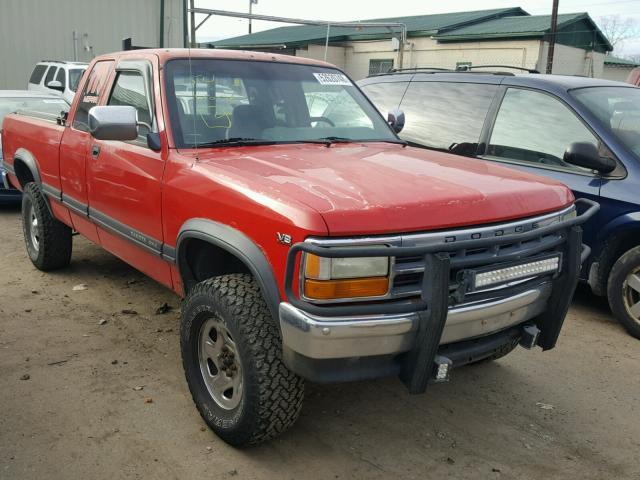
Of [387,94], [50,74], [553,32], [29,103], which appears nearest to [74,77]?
[50,74]

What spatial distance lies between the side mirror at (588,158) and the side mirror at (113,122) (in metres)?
3.09

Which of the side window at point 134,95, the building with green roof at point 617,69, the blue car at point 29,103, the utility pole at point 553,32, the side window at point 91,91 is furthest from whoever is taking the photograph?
the building with green roof at point 617,69

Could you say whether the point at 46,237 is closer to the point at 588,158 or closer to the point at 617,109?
the point at 588,158

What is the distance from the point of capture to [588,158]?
14.9 ft

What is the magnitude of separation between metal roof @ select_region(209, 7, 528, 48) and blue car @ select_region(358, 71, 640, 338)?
55.4 feet

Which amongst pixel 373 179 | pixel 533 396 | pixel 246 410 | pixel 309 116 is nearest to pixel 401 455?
pixel 246 410

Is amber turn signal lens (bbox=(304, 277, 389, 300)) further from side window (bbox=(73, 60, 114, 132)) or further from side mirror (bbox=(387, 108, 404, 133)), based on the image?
side window (bbox=(73, 60, 114, 132))

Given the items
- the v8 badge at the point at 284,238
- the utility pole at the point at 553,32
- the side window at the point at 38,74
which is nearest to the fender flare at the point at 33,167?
the v8 badge at the point at 284,238

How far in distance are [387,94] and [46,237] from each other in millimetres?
3531

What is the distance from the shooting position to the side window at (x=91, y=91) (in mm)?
4602

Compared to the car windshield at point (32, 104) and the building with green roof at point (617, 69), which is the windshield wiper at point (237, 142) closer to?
the car windshield at point (32, 104)

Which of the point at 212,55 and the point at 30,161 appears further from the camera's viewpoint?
the point at 30,161

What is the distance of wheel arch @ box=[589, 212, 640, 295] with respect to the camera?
4484 mm

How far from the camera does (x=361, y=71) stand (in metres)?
25.4
